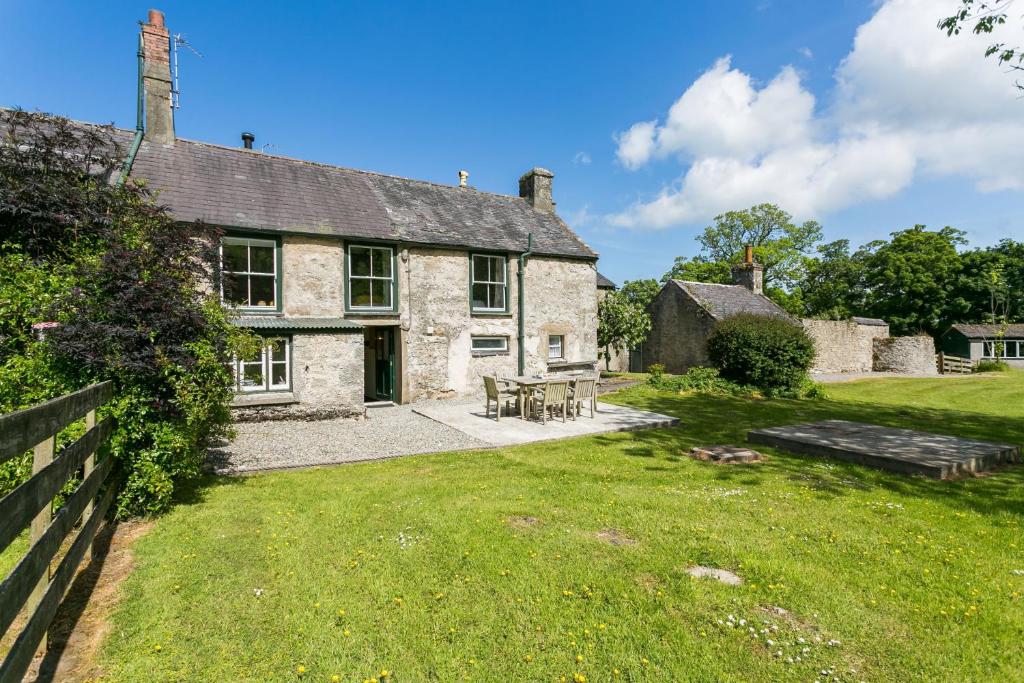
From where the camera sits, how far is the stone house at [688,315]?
84.9ft

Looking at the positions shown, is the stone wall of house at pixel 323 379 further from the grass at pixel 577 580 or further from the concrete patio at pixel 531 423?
the grass at pixel 577 580

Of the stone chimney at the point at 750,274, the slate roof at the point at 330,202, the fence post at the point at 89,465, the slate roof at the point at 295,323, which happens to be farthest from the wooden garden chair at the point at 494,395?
the stone chimney at the point at 750,274

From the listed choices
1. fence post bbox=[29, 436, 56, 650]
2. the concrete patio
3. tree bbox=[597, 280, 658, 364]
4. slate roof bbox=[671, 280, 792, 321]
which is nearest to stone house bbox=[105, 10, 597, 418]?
the concrete patio

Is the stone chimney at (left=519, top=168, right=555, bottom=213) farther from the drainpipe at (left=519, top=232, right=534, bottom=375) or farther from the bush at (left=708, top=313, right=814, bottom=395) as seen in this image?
the bush at (left=708, top=313, right=814, bottom=395)

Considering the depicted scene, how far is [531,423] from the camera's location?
12.7 m

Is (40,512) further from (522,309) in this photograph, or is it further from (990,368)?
(990,368)

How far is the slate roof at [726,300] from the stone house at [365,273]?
9331 mm

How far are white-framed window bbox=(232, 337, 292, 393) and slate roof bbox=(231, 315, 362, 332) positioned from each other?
1.37 ft

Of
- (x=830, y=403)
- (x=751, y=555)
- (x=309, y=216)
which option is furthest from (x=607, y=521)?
(x=830, y=403)

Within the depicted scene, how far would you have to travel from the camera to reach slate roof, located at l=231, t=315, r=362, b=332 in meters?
12.7

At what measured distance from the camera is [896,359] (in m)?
33.5

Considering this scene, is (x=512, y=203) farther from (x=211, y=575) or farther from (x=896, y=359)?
(x=896, y=359)

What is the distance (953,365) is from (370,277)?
41.9 m

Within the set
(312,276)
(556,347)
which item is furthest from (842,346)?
(312,276)
